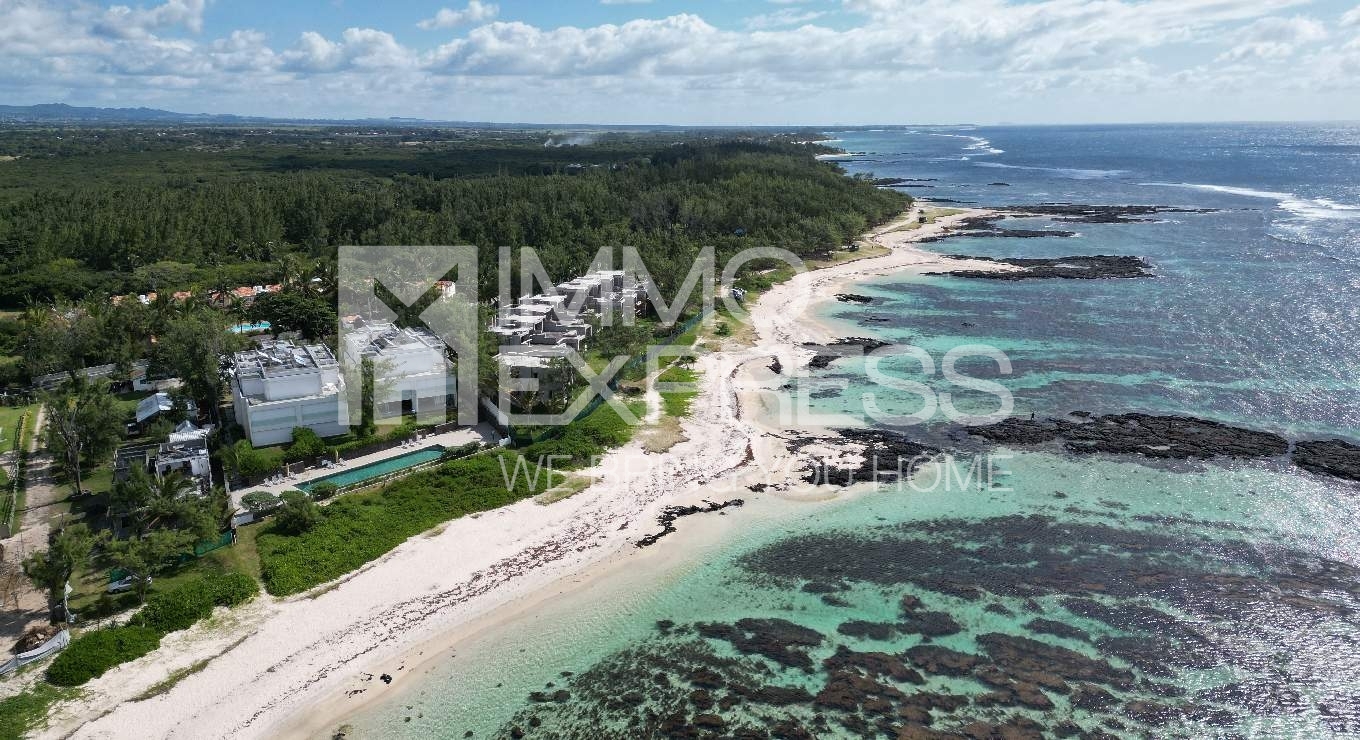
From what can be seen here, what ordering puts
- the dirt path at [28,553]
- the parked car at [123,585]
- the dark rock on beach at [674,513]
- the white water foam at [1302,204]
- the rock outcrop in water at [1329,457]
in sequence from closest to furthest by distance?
the dirt path at [28,553]
the parked car at [123,585]
the dark rock on beach at [674,513]
the rock outcrop in water at [1329,457]
the white water foam at [1302,204]

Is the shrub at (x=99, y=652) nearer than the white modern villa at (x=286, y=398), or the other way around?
the shrub at (x=99, y=652)

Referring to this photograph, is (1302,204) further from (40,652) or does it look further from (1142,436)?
(40,652)

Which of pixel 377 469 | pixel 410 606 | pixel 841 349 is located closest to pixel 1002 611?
pixel 410 606

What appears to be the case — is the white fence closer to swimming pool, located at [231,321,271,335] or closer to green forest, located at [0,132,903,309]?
swimming pool, located at [231,321,271,335]

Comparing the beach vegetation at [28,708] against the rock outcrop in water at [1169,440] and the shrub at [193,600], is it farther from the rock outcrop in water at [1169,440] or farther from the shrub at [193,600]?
the rock outcrop in water at [1169,440]

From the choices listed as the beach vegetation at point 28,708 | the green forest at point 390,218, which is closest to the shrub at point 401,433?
the beach vegetation at point 28,708

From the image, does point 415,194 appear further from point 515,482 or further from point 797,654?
point 797,654
